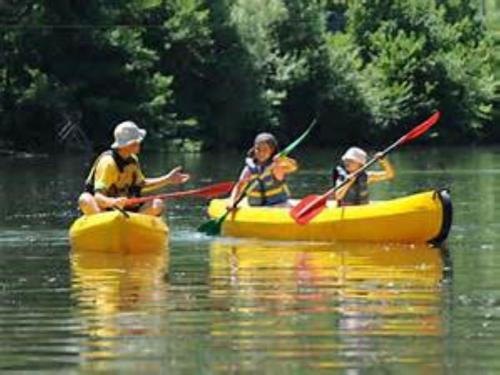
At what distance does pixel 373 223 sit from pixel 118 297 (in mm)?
5692

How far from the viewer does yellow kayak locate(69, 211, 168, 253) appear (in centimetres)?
1670

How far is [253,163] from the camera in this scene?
754 inches

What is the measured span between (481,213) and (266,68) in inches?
1418

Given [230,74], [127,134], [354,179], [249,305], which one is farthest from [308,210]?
[230,74]

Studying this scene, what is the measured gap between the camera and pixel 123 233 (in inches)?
658

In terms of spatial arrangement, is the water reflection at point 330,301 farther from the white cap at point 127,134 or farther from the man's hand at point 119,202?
the white cap at point 127,134

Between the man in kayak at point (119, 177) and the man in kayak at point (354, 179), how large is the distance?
8.43 feet

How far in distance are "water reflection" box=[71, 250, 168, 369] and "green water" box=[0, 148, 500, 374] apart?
0.02 m

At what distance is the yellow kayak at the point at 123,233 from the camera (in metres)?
16.7

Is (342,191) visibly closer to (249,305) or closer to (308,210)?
(308,210)

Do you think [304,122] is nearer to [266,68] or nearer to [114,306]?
[266,68]

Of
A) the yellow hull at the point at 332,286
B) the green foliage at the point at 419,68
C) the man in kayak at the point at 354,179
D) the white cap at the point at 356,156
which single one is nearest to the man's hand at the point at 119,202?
the yellow hull at the point at 332,286

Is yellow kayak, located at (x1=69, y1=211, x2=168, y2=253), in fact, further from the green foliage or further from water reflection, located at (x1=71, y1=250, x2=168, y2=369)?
the green foliage

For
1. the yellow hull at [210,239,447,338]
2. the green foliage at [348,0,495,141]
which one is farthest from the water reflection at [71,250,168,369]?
the green foliage at [348,0,495,141]
